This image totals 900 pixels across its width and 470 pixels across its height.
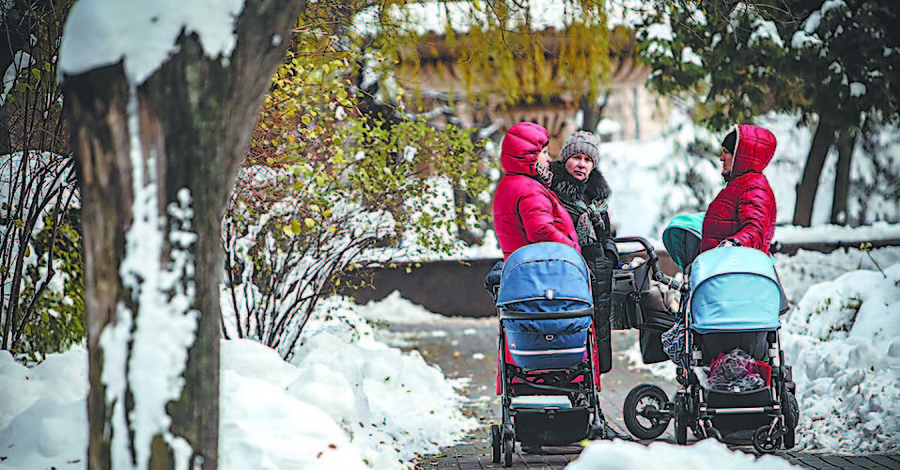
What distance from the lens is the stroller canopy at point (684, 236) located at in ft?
23.3

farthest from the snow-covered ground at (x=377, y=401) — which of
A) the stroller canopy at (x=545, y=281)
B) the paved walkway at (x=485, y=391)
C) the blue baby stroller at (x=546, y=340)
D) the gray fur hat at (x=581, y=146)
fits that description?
the gray fur hat at (x=581, y=146)

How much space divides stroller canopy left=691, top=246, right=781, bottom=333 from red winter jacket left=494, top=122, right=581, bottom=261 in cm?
92

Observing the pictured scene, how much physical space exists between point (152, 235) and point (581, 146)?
13.4 ft

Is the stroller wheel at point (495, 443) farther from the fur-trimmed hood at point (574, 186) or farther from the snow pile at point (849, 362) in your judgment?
the snow pile at point (849, 362)

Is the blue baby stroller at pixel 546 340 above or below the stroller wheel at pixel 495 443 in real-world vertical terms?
above

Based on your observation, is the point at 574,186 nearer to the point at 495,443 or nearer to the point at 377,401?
the point at 495,443

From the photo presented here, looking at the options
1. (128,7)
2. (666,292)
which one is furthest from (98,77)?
(666,292)

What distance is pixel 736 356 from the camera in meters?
6.03

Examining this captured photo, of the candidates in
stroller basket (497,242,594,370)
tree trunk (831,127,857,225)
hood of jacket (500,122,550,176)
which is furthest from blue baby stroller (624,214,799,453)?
tree trunk (831,127,857,225)

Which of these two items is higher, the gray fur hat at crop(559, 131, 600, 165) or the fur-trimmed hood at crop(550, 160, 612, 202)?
the gray fur hat at crop(559, 131, 600, 165)

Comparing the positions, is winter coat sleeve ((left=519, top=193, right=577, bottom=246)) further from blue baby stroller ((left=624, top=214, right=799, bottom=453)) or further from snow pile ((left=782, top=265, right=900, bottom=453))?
snow pile ((left=782, top=265, right=900, bottom=453))

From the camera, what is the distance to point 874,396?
654 cm

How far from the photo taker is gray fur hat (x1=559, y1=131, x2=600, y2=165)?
6.95 metres

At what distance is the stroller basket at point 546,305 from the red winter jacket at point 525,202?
0.33 m
